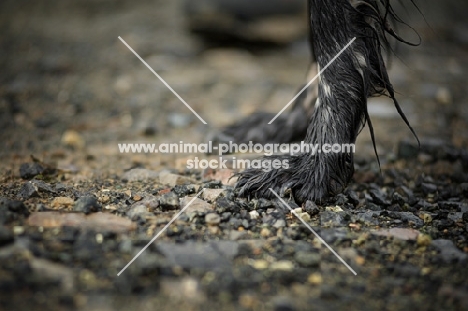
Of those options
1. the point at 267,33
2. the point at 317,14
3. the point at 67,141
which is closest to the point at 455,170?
the point at 317,14

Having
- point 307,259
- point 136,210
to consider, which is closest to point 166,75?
point 136,210

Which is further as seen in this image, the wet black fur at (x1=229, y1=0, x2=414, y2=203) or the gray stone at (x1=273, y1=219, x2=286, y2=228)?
the wet black fur at (x1=229, y1=0, x2=414, y2=203)

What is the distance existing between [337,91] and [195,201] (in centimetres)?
80

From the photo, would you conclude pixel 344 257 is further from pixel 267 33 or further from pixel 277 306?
pixel 267 33

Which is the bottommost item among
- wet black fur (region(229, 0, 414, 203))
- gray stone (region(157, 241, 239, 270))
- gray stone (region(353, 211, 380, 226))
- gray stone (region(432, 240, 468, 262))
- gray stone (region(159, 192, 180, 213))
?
gray stone (region(432, 240, 468, 262))

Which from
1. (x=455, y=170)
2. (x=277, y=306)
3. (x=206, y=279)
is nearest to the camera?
(x=277, y=306)

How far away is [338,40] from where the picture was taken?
7.24 feet

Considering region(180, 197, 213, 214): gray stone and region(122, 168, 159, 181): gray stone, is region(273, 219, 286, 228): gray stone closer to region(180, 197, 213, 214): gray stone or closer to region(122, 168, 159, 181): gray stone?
region(180, 197, 213, 214): gray stone

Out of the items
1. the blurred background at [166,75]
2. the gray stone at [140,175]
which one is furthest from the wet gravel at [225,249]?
the blurred background at [166,75]

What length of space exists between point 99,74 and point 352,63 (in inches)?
109

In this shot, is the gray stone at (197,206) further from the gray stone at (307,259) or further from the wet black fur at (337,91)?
the gray stone at (307,259)

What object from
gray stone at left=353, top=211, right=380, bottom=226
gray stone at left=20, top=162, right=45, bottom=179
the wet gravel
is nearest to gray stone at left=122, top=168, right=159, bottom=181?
the wet gravel

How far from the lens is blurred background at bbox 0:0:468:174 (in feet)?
10.7

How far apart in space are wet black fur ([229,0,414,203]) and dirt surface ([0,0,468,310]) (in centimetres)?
11
